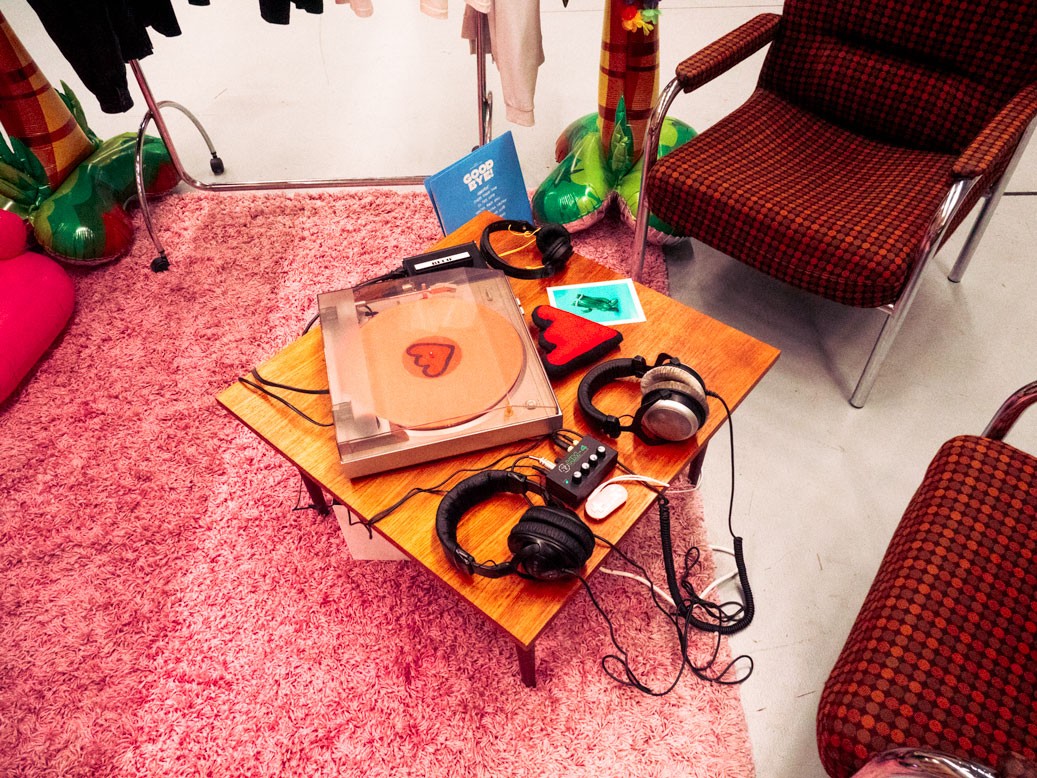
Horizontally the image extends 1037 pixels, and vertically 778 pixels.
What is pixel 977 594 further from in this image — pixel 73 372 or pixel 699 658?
pixel 73 372

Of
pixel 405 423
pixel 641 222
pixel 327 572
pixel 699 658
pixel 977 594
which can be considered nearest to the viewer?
pixel 977 594

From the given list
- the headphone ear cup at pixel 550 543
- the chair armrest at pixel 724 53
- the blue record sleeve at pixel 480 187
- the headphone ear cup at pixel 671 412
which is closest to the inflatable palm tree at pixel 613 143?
the blue record sleeve at pixel 480 187

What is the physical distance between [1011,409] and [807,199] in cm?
64

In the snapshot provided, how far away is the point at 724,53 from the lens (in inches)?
66.1

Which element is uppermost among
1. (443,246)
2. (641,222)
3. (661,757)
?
(443,246)

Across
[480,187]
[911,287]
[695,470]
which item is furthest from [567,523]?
[480,187]

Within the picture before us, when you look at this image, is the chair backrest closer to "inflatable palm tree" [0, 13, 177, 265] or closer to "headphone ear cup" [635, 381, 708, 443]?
"headphone ear cup" [635, 381, 708, 443]

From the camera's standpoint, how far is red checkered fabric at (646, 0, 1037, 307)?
57.6 inches

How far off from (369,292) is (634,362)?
51cm

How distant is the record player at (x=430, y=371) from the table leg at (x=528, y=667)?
33cm

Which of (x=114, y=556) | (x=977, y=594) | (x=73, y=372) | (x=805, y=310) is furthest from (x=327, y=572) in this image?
(x=805, y=310)

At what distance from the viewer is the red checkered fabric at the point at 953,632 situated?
2.86 ft

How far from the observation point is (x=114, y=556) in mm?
1482

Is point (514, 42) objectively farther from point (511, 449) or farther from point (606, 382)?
point (511, 449)
